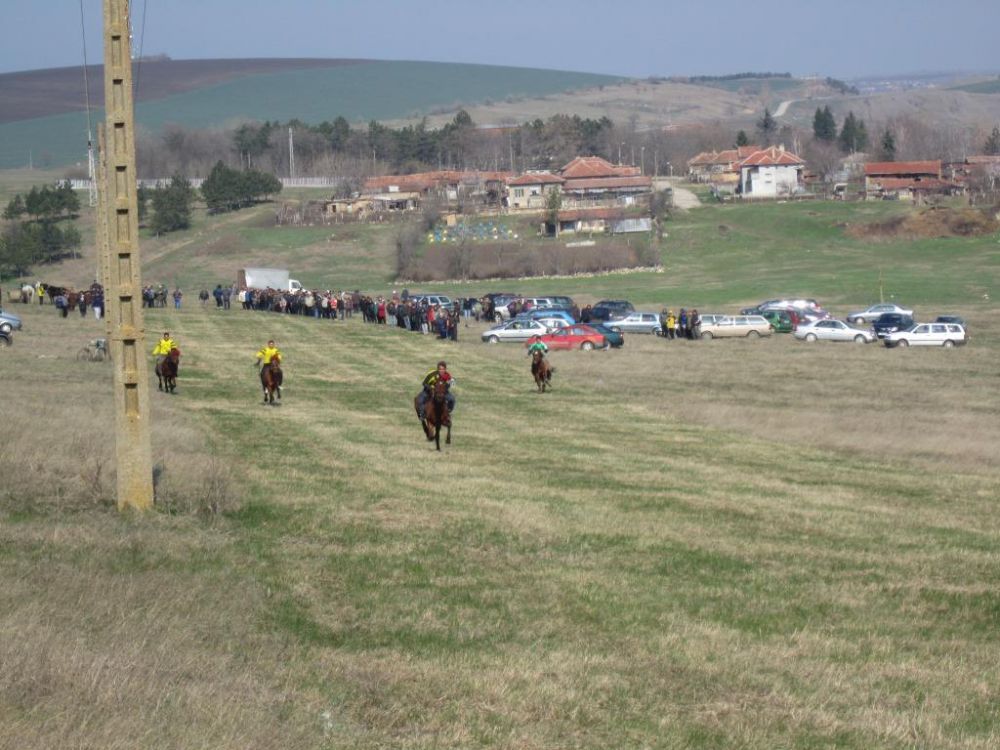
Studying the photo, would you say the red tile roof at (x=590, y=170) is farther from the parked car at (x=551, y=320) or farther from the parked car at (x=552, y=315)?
the parked car at (x=551, y=320)

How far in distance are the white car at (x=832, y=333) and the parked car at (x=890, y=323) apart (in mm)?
422

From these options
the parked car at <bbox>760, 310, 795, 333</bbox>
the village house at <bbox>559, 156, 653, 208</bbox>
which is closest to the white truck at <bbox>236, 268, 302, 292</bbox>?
the parked car at <bbox>760, 310, 795, 333</bbox>

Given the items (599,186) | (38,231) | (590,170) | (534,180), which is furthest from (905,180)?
(38,231)

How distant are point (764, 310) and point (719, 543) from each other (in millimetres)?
43308

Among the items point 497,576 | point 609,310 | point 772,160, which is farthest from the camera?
point 772,160

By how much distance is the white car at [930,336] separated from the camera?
5184 cm

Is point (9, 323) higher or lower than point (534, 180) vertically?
lower

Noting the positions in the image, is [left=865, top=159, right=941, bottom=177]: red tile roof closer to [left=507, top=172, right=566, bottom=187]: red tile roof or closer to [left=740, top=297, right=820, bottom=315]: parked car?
[left=507, top=172, right=566, bottom=187]: red tile roof

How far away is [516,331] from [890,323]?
14.0m

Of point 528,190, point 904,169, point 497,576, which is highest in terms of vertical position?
point 904,169

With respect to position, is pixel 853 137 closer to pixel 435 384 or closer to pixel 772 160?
pixel 772 160

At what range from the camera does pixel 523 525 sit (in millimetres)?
16875

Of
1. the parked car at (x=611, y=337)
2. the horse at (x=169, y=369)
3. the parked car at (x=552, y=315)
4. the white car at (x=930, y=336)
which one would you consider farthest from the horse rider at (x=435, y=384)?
the white car at (x=930, y=336)

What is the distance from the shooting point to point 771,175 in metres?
A: 149
